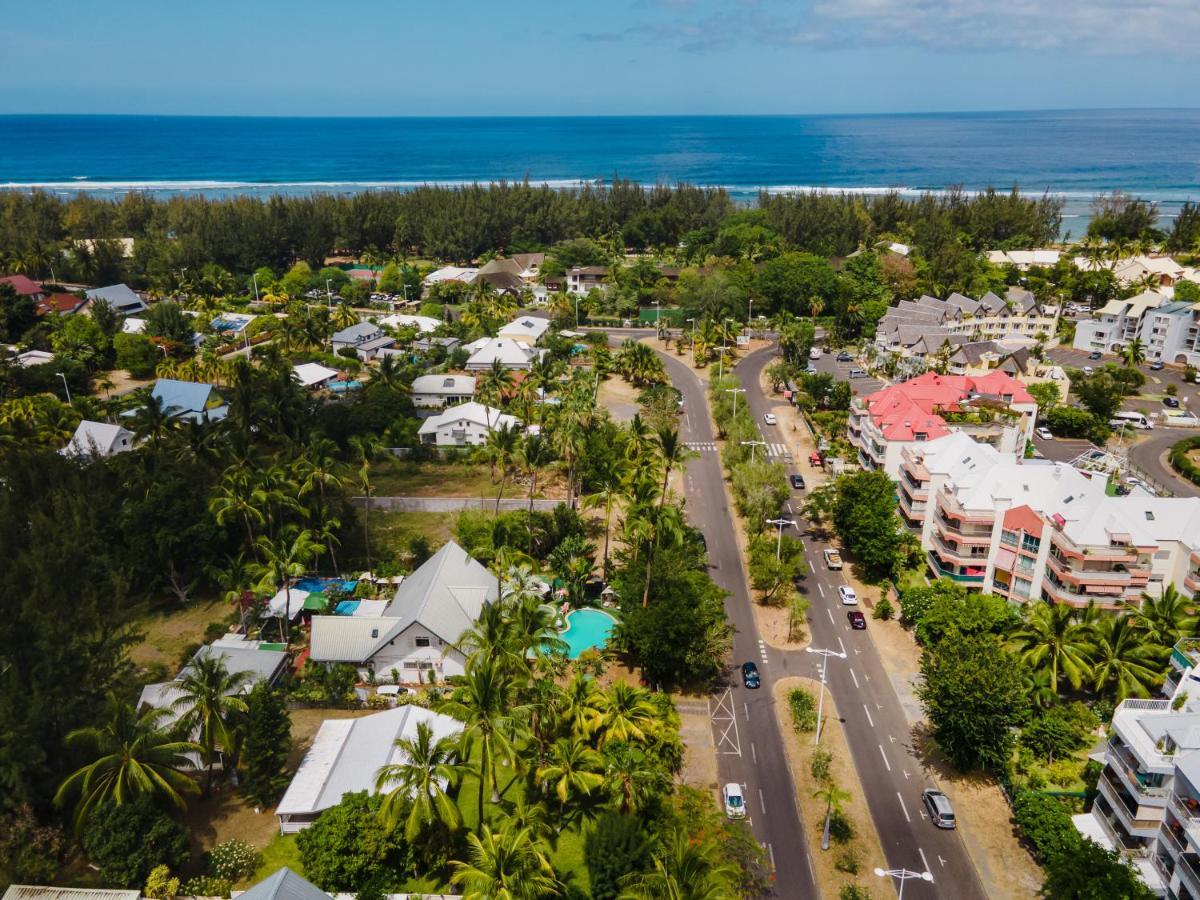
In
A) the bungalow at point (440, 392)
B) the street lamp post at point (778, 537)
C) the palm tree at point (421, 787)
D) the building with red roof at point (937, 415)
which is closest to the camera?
the palm tree at point (421, 787)

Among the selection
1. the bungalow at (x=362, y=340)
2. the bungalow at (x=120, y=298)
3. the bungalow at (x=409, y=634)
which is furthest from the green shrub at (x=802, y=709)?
the bungalow at (x=120, y=298)

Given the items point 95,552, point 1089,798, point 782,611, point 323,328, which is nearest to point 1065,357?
point 782,611

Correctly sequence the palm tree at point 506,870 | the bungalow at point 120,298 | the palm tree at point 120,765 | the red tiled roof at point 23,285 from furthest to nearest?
the bungalow at point 120,298
the red tiled roof at point 23,285
the palm tree at point 120,765
the palm tree at point 506,870

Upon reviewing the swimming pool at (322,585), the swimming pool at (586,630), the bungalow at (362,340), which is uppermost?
the bungalow at (362,340)

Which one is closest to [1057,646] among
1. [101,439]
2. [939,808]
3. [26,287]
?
[939,808]

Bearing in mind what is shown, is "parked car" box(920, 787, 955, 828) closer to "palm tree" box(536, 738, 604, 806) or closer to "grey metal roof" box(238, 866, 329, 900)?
"palm tree" box(536, 738, 604, 806)

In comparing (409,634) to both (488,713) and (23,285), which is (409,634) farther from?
(23,285)

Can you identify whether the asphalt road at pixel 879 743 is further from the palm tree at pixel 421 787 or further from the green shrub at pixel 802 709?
the palm tree at pixel 421 787
